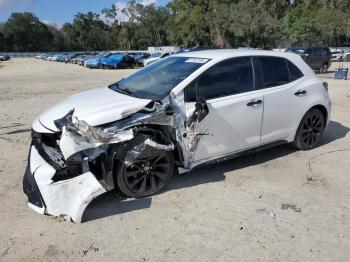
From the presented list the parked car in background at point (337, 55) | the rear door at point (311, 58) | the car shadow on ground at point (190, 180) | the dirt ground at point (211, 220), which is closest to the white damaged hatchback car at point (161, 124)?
the car shadow on ground at point (190, 180)

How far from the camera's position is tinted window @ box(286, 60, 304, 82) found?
20.1 feet

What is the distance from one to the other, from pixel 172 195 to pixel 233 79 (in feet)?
5.90

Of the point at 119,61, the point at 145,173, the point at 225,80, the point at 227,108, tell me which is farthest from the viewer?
the point at 119,61

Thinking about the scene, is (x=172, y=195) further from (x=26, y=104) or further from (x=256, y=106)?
(x=26, y=104)

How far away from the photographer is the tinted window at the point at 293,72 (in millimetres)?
6117

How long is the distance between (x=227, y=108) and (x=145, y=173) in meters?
1.39

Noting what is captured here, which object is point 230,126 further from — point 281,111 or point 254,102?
point 281,111

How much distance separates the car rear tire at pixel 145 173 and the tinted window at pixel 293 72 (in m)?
2.52

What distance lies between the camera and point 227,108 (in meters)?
5.17

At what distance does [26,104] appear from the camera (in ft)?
40.3

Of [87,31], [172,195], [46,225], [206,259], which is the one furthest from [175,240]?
[87,31]

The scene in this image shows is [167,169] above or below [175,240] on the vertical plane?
above

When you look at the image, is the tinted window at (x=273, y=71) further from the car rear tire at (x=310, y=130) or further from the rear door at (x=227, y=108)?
Result: the car rear tire at (x=310, y=130)

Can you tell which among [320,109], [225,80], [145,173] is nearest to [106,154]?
[145,173]
